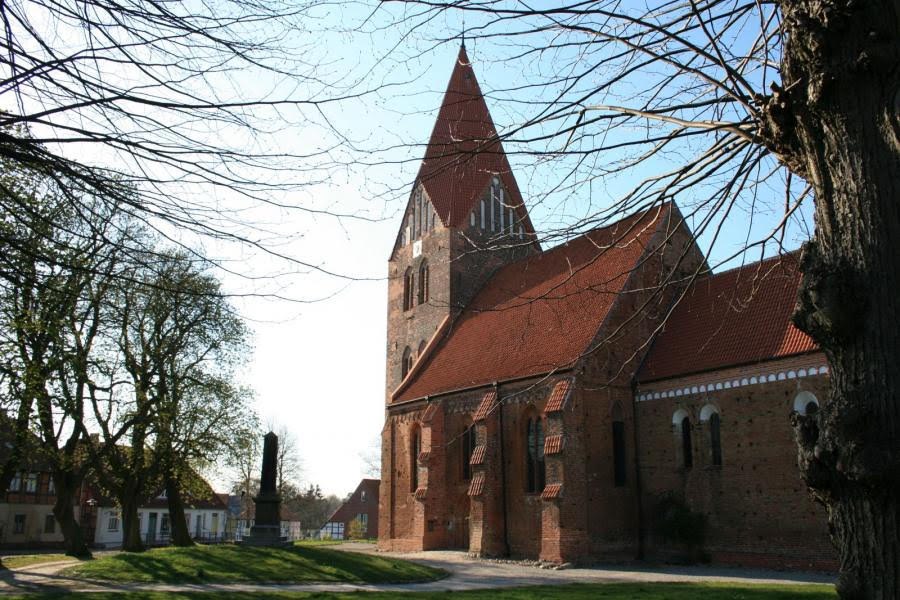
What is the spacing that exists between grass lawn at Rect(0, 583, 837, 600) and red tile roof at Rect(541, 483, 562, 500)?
21.5 ft

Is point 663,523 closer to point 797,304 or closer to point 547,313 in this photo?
point 547,313

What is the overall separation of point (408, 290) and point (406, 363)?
3.50 m

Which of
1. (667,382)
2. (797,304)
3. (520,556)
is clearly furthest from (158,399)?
(797,304)

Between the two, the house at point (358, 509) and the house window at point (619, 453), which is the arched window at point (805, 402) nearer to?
the house window at point (619, 453)

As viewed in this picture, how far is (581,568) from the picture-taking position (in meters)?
20.4

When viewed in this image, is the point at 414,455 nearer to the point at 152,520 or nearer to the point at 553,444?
the point at 553,444

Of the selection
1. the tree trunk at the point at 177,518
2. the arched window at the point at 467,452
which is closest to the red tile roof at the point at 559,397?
the arched window at the point at 467,452

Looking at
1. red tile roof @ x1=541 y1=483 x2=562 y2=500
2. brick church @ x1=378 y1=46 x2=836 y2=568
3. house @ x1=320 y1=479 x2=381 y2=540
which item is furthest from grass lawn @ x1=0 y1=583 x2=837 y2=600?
house @ x1=320 y1=479 x2=381 y2=540

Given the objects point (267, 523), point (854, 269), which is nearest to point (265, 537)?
point (267, 523)

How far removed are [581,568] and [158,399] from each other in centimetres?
1502

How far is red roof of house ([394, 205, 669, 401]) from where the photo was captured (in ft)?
78.9

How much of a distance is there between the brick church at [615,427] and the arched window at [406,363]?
Answer: 8.58ft

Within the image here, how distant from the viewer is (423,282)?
34.2 meters

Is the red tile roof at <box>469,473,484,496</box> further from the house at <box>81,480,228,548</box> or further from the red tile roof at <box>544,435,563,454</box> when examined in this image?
the house at <box>81,480,228,548</box>
